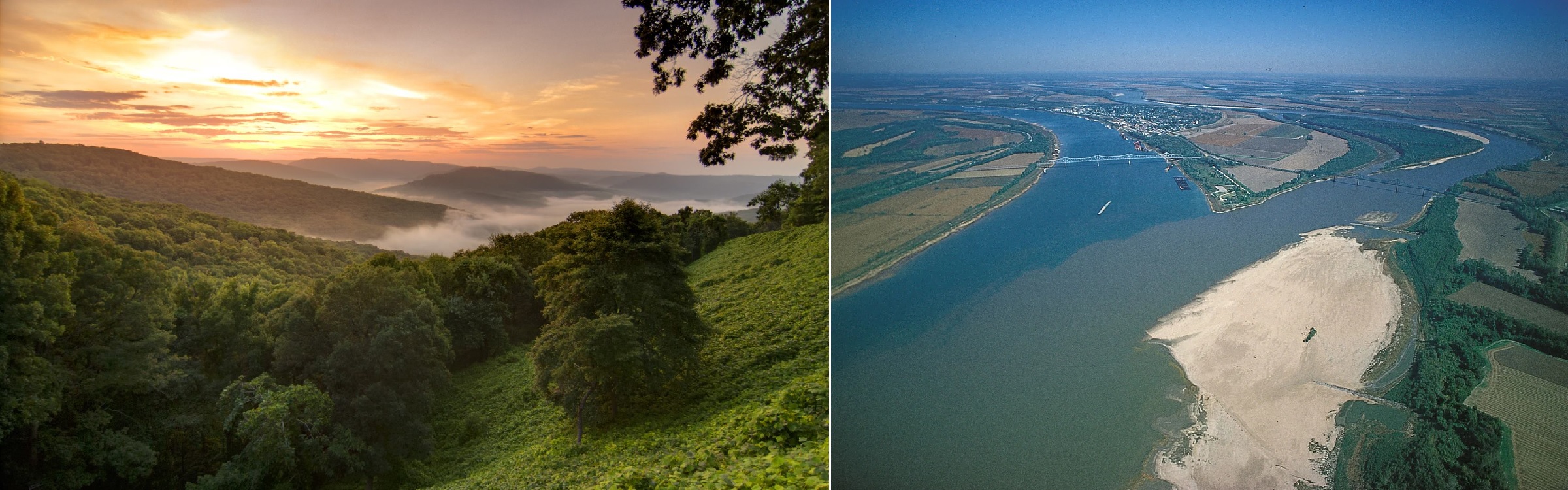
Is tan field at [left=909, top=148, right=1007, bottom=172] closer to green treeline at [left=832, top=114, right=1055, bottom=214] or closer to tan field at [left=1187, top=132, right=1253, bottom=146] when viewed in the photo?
green treeline at [left=832, top=114, right=1055, bottom=214]

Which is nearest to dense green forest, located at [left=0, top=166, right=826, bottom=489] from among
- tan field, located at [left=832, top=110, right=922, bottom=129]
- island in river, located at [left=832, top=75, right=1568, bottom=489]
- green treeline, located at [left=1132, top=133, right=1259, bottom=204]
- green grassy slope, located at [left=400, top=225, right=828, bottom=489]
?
green grassy slope, located at [left=400, top=225, right=828, bottom=489]

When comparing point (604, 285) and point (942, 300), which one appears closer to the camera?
point (942, 300)

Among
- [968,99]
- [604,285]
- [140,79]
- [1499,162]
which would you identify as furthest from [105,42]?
[1499,162]

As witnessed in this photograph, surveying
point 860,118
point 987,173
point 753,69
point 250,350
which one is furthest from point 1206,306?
point 250,350

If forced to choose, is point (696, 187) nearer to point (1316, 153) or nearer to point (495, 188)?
point (495, 188)

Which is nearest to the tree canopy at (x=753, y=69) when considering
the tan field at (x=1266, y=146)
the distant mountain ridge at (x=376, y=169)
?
the distant mountain ridge at (x=376, y=169)

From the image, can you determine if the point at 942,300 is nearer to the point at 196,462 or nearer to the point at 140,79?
the point at 196,462
